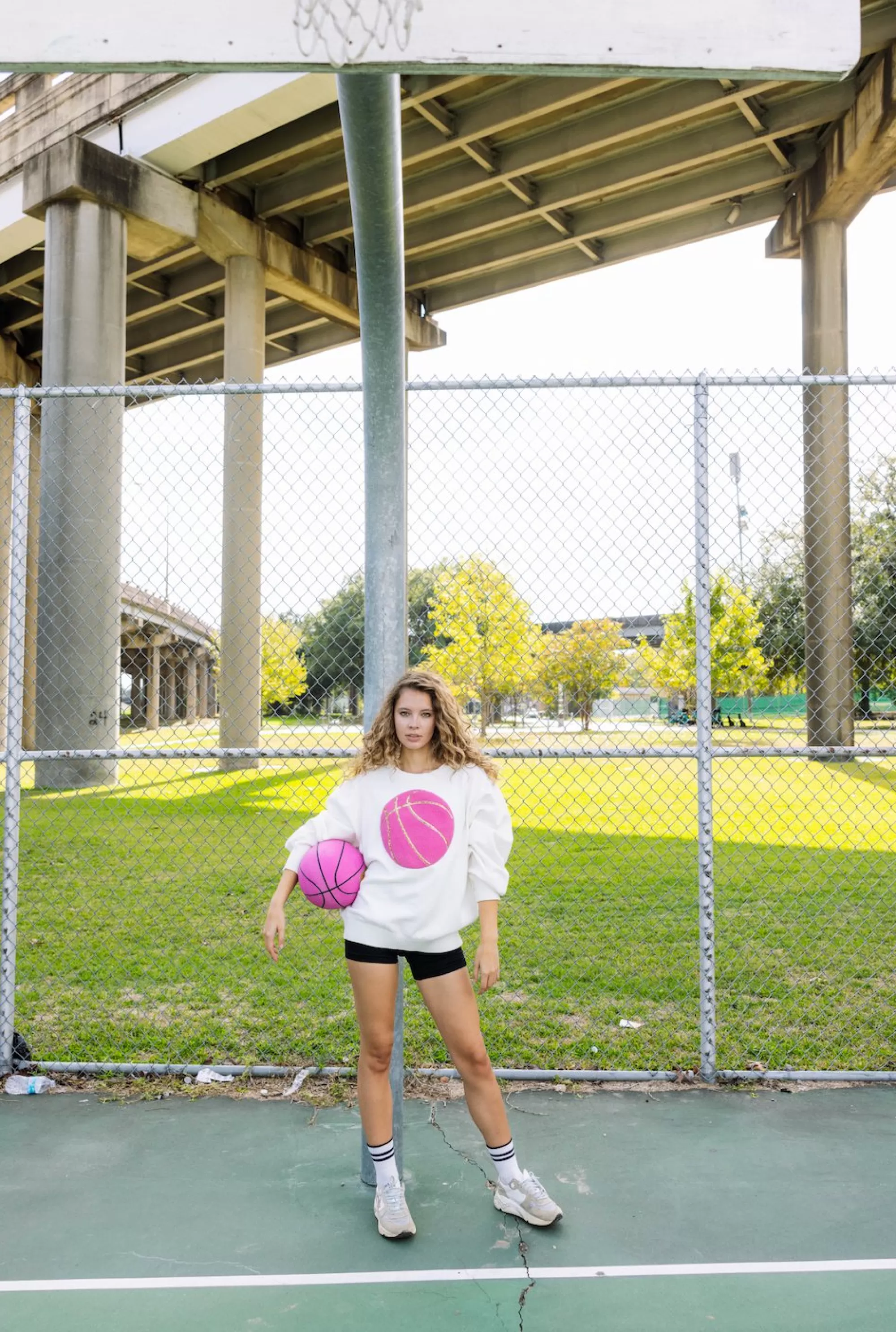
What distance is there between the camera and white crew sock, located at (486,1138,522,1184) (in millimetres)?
3365

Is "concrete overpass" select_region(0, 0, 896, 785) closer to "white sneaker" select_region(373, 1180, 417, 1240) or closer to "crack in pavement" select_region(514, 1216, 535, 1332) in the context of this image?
"white sneaker" select_region(373, 1180, 417, 1240)

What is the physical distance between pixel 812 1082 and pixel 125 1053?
3.38m

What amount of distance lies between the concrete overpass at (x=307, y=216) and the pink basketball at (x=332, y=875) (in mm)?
10812

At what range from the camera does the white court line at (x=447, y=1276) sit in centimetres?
305

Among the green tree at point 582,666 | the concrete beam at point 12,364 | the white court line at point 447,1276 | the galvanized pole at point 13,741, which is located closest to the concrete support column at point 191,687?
the concrete beam at point 12,364

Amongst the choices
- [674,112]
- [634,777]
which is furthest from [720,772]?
[674,112]

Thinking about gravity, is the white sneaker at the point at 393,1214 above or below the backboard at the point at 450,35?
below

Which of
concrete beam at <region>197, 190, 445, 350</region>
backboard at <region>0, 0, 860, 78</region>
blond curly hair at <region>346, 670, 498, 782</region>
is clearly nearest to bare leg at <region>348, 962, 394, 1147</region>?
blond curly hair at <region>346, 670, 498, 782</region>

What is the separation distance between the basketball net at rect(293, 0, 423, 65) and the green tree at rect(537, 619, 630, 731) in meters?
3.85

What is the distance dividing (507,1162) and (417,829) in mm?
1204

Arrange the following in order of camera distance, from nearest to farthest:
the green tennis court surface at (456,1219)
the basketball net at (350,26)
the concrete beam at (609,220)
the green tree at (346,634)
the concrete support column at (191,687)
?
the basketball net at (350,26), the green tennis court surface at (456,1219), the green tree at (346,634), the concrete beam at (609,220), the concrete support column at (191,687)

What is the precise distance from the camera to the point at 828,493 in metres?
20.2

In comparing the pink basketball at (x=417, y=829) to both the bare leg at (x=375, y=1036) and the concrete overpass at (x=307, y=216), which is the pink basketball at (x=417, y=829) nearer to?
the bare leg at (x=375, y=1036)

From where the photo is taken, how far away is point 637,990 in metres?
6.12
